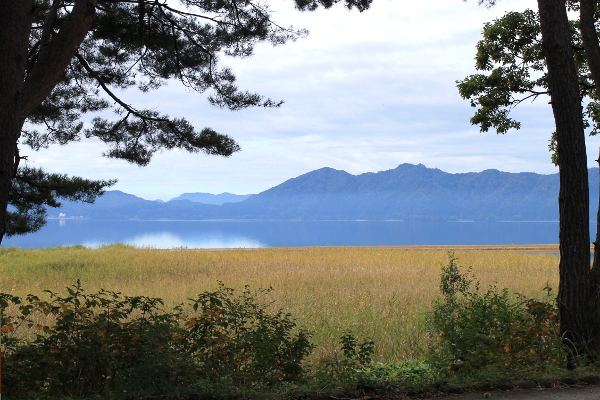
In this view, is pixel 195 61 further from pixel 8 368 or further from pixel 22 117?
pixel 8 368

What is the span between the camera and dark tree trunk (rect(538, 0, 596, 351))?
5.90 meters

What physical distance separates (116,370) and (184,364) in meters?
0.84

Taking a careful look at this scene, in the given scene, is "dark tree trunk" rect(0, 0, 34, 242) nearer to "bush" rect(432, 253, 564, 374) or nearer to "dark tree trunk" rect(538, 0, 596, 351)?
"bush" rect(432, 253, 564, 374)

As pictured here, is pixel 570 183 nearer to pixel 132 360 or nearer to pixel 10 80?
pixel 132 360

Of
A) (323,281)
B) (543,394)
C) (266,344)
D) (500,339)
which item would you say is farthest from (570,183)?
(323,281)

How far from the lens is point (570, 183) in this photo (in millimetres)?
5883

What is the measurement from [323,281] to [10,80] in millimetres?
11944

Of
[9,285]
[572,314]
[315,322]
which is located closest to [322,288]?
[315,322]

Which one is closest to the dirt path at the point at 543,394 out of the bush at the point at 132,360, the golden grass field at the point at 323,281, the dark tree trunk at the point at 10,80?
the bush at the point at 132,360

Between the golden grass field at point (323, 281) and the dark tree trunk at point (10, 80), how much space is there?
174 inches

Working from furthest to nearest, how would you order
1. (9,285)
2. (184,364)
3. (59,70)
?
(9,285) → (59,70) → (184,364)

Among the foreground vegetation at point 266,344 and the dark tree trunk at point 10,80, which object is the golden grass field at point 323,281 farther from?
the dark tree trunk at point 10,80

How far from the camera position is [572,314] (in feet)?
19.8

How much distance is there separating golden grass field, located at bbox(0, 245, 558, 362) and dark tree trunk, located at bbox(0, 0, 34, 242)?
4.43 meters
